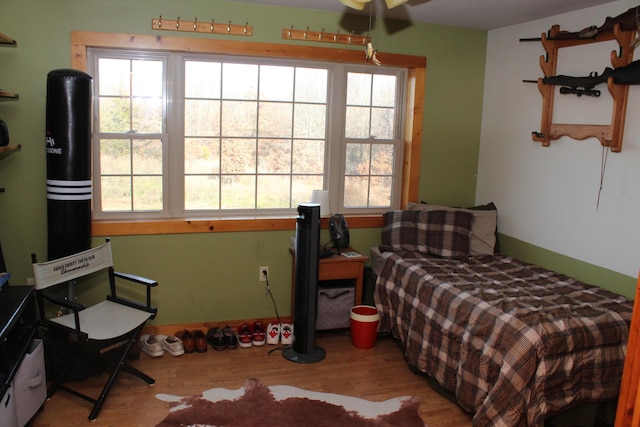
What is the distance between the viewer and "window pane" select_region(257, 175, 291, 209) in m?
4.18

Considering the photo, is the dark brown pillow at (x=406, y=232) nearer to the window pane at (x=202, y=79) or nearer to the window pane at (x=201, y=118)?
the window pane at (x=201, y=118)

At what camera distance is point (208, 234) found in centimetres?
396

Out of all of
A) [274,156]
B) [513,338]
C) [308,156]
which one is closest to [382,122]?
[308,156]

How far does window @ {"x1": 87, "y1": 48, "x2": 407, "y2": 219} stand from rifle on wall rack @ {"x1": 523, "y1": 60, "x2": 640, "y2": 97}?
123 cm

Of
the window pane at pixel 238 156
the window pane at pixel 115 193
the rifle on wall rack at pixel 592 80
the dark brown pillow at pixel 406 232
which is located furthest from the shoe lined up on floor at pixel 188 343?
the rifle on wall rack at pixel 592 80

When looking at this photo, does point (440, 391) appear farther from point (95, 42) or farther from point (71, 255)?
point (95, 42)

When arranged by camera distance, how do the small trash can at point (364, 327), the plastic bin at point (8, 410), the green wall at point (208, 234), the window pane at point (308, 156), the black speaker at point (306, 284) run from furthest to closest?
the window pane at point (308, 156) < the small trash can at point (364, 327) < the black speaker at point (306, 284) < the green wall at point (208, 234) < the plastic bin at point (8, 410)

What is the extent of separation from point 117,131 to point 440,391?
2.83 m

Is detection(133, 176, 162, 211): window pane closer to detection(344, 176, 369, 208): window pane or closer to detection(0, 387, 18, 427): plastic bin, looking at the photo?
detection(344, 176, 369, 208): window pane

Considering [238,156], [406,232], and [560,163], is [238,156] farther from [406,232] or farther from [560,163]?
[560,163]

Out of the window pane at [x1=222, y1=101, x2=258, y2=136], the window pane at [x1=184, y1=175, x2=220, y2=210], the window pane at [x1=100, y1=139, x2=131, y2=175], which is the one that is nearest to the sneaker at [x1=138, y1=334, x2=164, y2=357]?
the window pane at [x1=184, y1=175, x2=220, y2=210]

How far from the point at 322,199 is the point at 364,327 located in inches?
39.1

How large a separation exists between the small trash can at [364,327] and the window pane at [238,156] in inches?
54.7

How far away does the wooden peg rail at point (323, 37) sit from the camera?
3938mm
